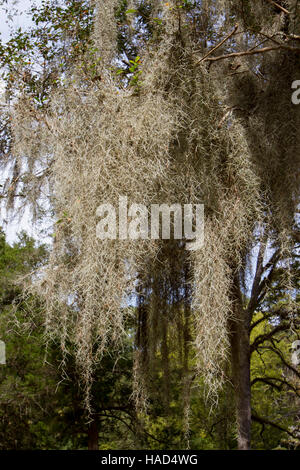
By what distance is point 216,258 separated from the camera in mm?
2146

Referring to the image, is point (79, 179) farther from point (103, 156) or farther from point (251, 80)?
point (251, 80)

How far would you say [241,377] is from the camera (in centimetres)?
339

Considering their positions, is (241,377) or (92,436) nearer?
(241,377)

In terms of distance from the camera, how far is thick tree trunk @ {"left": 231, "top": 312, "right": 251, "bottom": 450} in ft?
9.31
